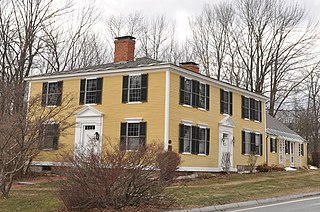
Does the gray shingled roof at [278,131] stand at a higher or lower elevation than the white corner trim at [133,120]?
higher

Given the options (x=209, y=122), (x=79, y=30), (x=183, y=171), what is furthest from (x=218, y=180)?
(x=79, y=30)

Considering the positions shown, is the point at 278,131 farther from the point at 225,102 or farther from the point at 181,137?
the point at 181,137

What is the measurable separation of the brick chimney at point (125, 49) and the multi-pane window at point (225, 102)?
19.6ft

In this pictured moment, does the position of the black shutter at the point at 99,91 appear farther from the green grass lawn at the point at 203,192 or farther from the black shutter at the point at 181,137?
the green grass lawn at the point at 203,192

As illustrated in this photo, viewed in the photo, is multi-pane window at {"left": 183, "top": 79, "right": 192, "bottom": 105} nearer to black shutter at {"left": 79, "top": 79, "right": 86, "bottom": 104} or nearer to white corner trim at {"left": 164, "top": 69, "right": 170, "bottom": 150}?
white corner trim at {"left": 164, "top": 69, "right": 170, "bottom": 150}

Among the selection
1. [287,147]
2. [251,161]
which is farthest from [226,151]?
[287,147]

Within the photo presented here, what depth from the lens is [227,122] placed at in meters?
26.4

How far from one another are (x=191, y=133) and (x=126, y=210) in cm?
1212

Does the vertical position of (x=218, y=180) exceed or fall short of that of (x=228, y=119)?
it falls short

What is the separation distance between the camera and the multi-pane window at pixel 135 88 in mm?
22406

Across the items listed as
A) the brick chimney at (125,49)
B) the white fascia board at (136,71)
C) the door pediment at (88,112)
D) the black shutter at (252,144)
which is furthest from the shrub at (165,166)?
the black shutter at (252,144)

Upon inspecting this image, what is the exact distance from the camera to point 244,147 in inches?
1118

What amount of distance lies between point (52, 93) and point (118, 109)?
494cm

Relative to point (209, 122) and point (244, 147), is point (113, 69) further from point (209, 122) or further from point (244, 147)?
point (244, 147)
